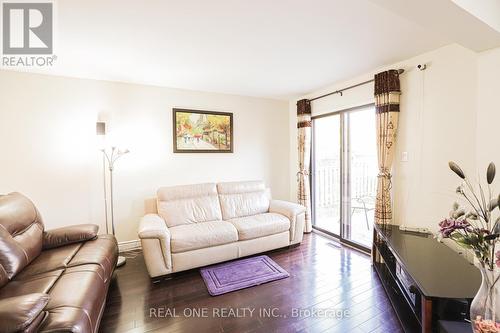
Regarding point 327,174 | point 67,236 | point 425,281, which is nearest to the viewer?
point 425,281

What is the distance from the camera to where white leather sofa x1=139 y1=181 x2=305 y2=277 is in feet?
Answer: 7.94

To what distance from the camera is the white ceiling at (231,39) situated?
1653mm

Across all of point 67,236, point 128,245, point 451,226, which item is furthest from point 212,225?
point 451,226

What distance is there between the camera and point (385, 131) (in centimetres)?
266

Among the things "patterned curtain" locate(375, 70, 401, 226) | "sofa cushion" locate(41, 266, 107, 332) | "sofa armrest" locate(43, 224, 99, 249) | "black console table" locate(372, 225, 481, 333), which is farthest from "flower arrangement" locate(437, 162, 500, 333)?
"sofa armrest" locate(43, 224, 99, 249)

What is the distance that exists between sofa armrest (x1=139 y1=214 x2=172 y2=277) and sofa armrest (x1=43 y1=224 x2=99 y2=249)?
1.79 ft

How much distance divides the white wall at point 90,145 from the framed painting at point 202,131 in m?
0.10

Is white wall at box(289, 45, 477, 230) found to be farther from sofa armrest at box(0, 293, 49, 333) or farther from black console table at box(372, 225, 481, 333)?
sofa armrest at box(0, 293, 49, 333)

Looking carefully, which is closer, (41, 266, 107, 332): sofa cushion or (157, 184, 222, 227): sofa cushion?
(41, 266, 107, 332): sofa cushion

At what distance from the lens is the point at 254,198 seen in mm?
3594

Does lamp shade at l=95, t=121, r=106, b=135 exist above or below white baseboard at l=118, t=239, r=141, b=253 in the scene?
above

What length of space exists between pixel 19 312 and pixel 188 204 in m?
2.10

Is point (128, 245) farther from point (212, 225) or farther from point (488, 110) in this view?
point (488, 110)

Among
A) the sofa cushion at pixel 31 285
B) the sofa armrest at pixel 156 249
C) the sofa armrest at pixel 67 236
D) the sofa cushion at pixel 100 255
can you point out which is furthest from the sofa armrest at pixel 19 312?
the sofa armrest at pixel 67 236
